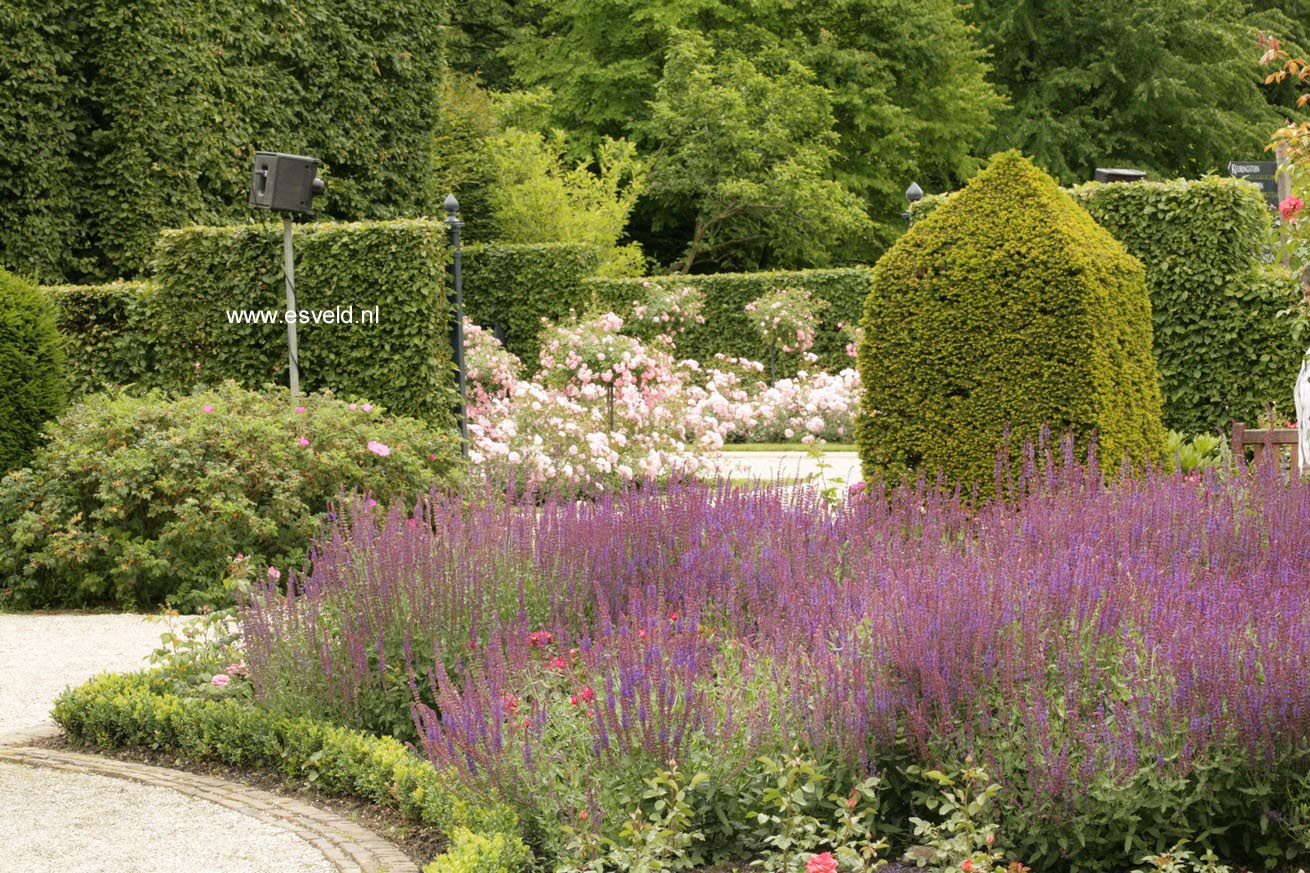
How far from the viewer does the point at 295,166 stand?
31.9 ft

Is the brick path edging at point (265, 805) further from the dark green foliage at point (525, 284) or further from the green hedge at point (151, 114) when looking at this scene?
the dark green foliage at point (525, 284)

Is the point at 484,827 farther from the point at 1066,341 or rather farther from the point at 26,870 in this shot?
the point at 1066,341

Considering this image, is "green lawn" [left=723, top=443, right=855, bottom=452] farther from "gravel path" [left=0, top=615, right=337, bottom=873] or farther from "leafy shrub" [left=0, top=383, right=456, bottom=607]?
"gravel path" [left=0, top=615, right=337, bottom=873]

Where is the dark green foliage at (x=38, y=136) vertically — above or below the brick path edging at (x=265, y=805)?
above

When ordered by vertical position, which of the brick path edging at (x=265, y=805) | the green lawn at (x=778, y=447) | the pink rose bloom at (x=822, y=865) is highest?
the pink rose bloom at (x=822, y=865)

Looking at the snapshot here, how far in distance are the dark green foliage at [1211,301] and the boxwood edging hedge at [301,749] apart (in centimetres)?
827

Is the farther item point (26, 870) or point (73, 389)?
point (73, 389)

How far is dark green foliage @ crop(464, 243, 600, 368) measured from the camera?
19234mm

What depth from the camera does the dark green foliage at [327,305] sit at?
33.3 ft

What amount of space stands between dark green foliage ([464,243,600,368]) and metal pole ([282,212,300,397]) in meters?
8.85

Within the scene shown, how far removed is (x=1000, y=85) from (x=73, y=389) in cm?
2352

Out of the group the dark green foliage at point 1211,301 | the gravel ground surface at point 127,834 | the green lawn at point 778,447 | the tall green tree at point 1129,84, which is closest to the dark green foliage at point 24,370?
the gravel ground surface at point 127,834

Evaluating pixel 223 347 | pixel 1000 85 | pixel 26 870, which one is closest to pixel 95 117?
pixel 223 347

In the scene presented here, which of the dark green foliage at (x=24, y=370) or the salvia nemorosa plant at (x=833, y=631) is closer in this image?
the salvia nemorosa plant at (x=833, y=631)
